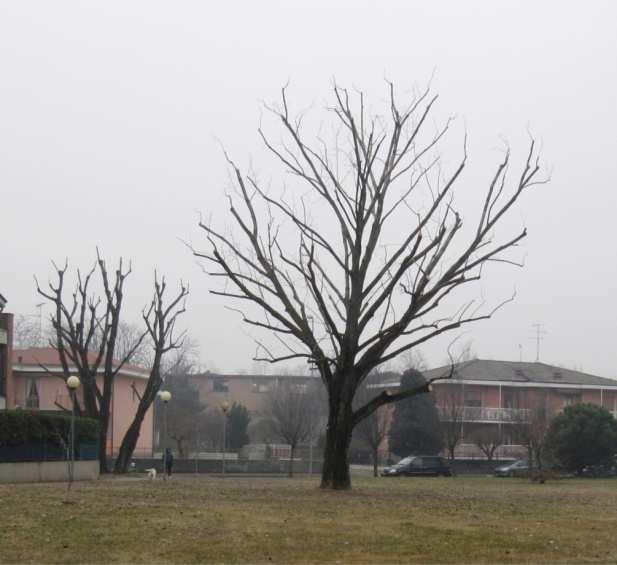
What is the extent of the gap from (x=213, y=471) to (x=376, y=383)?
18739 mm

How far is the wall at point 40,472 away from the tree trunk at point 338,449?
13.0m

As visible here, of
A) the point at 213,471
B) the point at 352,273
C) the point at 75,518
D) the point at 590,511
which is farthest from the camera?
the point at 213,471

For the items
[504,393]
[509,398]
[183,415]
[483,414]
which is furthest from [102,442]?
[504,393]

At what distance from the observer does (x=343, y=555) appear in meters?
13.7

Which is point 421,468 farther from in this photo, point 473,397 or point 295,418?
point 473,397

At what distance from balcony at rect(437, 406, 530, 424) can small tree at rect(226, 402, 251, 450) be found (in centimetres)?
1830

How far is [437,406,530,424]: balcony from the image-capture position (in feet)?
202

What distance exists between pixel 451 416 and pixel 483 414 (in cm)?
857

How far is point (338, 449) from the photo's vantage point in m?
27.2

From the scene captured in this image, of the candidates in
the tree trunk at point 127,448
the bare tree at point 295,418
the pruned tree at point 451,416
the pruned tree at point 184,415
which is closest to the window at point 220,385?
the pruned tree at point 184,415

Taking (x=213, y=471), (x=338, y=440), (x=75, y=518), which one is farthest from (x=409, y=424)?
(x=75, y=518)

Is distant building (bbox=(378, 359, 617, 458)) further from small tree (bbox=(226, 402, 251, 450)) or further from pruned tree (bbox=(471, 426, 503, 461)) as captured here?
small tree (bbox=(226, 402, 251, 450))

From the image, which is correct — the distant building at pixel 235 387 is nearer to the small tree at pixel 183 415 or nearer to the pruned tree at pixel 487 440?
the small tree at pixel 183 415

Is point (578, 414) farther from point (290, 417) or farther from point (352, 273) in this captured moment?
point (352, 273)
